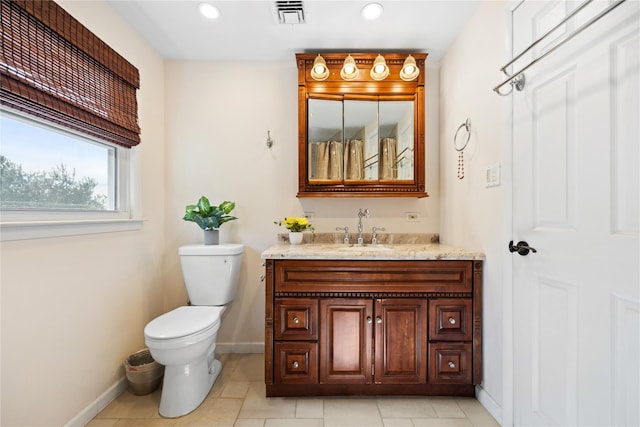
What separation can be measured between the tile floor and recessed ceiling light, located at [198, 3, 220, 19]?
90.6 inches

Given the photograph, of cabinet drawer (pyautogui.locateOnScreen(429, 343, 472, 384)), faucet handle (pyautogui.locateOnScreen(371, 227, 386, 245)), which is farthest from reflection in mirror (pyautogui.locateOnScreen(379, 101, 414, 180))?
cabinet drawer (pyautogui.locateOnScreen(429, 343, 472, 384))

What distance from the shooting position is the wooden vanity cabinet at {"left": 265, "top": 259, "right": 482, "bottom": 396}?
60.8 inches

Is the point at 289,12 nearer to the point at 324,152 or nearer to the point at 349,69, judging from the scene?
the point at 349,69

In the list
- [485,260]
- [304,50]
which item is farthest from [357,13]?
[485,260]

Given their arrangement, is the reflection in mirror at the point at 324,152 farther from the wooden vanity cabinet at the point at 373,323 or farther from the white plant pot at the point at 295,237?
the wooden vanity cabinet at the point at 373,323

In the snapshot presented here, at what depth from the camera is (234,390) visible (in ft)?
5.47

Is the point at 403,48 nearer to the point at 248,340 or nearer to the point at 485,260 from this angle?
the point at 485,260

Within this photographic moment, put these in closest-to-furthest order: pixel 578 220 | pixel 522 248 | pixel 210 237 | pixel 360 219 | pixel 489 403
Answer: pixel 578 220 < pixel 522 248 < pixel 489 403 < pixel 210 237 < pixel 360 219

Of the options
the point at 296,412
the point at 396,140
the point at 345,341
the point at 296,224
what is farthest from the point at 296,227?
the point at 296,412

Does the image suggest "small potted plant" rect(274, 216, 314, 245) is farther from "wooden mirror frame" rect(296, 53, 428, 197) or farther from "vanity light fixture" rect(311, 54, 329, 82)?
"vanity light fixture" rect(311, 54, 329, 82)

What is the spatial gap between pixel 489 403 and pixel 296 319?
44.9 inches

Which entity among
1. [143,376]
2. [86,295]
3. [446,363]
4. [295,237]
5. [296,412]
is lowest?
[296,412]

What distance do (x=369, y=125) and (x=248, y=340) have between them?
1.93m

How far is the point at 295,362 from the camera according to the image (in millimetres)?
1546
